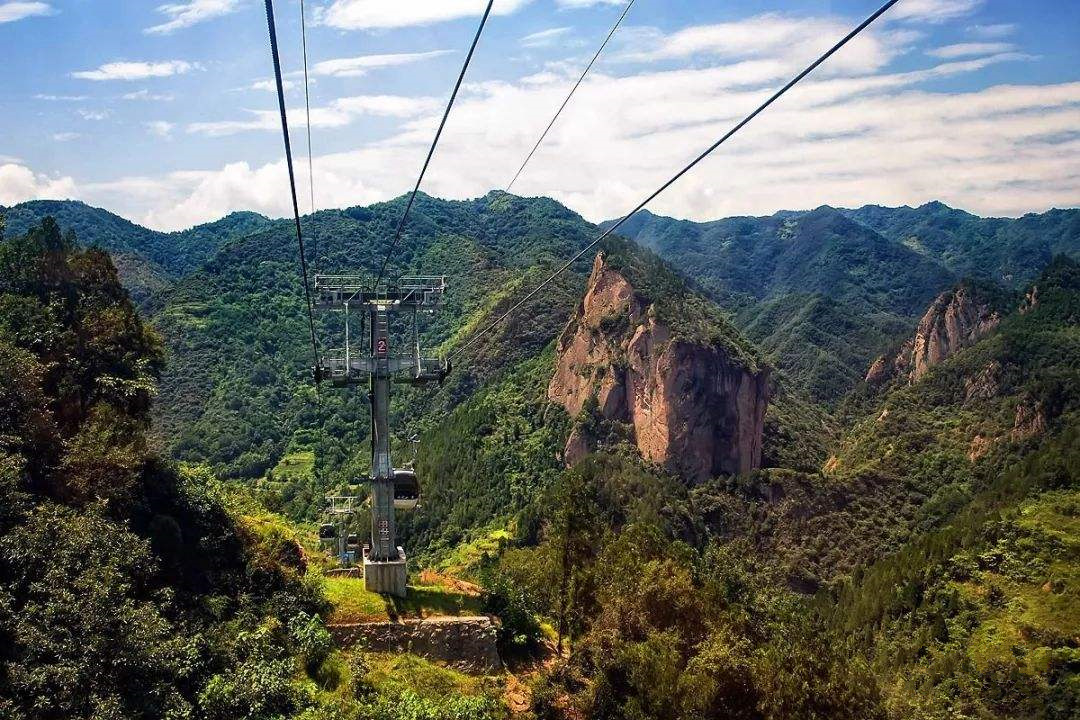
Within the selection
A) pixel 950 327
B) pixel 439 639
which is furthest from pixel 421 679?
pixel 950 327

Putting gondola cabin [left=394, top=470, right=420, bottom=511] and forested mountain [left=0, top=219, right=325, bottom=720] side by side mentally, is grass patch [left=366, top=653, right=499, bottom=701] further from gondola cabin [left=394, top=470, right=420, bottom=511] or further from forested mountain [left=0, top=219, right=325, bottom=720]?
gondola cabin [left=394, top=470, right=420, bottom=511]

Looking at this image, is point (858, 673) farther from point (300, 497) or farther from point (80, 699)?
point (300, 497)

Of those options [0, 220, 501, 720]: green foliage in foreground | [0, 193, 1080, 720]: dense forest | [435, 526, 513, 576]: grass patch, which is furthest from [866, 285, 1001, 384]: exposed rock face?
[0, 220, 501, 720]: green foliage in foreground

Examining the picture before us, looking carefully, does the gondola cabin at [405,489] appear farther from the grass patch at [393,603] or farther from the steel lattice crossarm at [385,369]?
the steel lattice crossarm at [385,369]

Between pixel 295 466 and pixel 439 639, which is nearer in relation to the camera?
pixel 439 639

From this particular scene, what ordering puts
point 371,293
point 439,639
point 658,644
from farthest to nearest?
point 371,293, point 439,639, point 658,644

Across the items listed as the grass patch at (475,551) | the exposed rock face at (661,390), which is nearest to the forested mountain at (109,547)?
the grass patch at (475,551)

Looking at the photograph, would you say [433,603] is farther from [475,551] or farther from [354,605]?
[475,551]

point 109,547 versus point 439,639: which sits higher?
point 109,547

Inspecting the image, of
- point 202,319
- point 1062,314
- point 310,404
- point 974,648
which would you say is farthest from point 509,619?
point 1062,314
